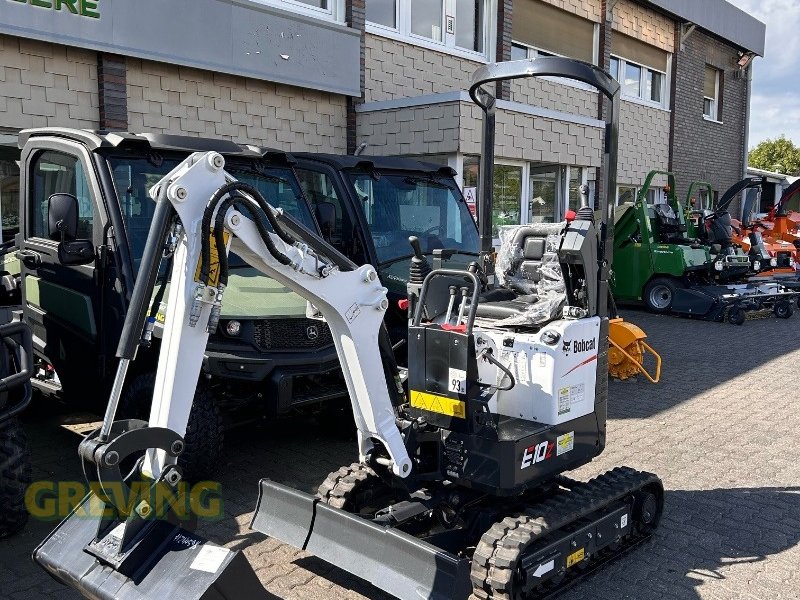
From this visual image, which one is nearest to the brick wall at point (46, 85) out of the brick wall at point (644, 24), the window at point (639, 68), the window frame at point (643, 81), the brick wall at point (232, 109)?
the brick wall at point (232, 109)

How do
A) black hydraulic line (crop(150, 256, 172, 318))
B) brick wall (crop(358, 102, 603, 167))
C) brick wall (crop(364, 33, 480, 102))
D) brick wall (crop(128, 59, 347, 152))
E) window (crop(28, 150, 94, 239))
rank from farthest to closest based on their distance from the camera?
brick wall (crop(364, 33, 480, 102)) < brick wall (crop(358, 102, 603, 167)) < brick wall (crop(128, 59, 347, 152)) < window (crop(28, 150, 94, 239)) < black hydraulic line (crop(150, 256, 172, 318))

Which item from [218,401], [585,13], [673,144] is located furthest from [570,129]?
[218,401]

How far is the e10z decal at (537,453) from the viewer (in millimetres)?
3654

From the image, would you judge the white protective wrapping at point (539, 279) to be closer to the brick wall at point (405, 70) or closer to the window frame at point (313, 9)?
the window frame at point (313, 9)

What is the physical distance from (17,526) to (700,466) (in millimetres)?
4302

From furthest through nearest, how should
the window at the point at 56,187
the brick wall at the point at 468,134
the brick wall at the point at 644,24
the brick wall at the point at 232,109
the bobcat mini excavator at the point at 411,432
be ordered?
the brick wall at the point at 644,24
the brick wall at the point at 468,134
the brick wall at the point at 232,109
the window at the point at 56,187
the bobcat mini excavator at the point at 411,432

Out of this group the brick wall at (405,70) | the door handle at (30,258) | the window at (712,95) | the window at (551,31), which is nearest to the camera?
the door handle at (30,258)

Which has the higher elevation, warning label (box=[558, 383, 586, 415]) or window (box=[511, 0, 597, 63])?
window (box=[511, 0, 597, 63])

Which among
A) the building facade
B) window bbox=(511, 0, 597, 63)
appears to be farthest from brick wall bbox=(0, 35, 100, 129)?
window bbox=(511, 0, 597, 63)

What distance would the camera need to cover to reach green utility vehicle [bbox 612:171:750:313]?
41.6 feet

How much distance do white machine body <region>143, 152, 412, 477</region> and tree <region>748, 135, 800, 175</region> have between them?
45259 mm

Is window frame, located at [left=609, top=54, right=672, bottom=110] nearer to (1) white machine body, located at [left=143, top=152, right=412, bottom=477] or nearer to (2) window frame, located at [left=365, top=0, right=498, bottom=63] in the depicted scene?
(2) window frame, located at [left=365, top=0, right=498, bottom=63]

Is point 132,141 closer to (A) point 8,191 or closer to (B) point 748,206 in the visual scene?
(A) point 8,191

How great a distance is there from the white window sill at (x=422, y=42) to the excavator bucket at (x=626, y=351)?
20.2ft
